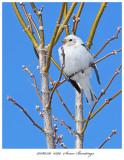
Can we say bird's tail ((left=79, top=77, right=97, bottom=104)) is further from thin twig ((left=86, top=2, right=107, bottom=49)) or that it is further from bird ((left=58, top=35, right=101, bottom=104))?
thin twig ((left=86, top=2, right=107, bottom=49))

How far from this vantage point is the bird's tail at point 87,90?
297 cm

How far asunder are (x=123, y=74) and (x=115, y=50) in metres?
0.37

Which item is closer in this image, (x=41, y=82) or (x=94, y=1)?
(x=41, y=82)

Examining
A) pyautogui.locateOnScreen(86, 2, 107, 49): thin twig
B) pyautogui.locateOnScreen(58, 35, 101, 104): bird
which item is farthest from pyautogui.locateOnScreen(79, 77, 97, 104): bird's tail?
pyautogui.locateOnScreen(86, 2, 107, 49): thin twig

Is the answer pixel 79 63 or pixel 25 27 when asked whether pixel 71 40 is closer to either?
pixel 79 63

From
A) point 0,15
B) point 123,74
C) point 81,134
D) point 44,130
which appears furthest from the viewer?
point 0,15

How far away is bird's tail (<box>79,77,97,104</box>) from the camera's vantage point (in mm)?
2967

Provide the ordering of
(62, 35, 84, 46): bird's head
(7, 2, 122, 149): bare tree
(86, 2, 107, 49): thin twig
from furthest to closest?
(62, 35, 84, 46): bird's head → (86, 2, 107, 49): thin twig → (7, 2, 122, 149): bare tree

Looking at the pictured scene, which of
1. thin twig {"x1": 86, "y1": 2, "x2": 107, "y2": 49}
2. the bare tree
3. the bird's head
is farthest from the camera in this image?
the bird's head

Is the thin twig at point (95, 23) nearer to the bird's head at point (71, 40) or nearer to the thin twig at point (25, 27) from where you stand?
the bird's head at point (71, 40)

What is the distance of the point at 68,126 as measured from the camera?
279 cm

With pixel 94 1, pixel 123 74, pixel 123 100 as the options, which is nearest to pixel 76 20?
pixel 94 1

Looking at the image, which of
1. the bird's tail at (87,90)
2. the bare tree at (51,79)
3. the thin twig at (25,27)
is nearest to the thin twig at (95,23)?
the bare tree at (51,79)
